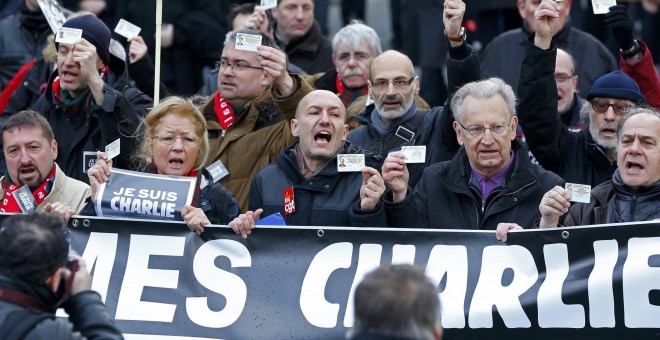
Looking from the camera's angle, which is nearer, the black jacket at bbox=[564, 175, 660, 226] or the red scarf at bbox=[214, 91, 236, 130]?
the black jacket at bbox=[564, 175, 660, 226]

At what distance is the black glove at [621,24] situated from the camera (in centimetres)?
870

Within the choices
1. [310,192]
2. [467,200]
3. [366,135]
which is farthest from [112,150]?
[467,200]

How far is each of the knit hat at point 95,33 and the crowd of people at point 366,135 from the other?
12 millimetres

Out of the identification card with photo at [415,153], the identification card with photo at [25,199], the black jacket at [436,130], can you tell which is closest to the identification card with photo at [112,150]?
the identification card with photo at [25,199]

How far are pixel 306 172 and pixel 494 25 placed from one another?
209 inches

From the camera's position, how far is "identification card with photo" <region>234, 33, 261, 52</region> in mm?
8414

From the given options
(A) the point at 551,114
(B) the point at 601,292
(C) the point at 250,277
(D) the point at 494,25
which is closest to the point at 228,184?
(C) the point at 250,277

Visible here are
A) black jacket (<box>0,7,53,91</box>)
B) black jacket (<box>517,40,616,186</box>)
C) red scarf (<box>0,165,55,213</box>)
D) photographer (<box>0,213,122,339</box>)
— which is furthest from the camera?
black jacket (<box>0,7,53,91</box>)

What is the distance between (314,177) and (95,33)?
2.34 m

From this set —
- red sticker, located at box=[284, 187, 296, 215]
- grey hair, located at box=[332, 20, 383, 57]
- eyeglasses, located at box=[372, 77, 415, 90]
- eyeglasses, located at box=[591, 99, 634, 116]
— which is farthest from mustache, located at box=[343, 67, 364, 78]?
red sticker, located at box=[284, 187, 296, 215]

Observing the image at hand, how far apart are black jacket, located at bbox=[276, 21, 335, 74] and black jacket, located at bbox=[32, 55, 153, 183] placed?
215 cm

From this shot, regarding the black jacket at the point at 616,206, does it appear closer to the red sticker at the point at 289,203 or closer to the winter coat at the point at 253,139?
Result: the red sticker at the point at 289,203

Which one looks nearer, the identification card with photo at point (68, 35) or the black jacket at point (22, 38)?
the identification card with photo at point (68, 35)

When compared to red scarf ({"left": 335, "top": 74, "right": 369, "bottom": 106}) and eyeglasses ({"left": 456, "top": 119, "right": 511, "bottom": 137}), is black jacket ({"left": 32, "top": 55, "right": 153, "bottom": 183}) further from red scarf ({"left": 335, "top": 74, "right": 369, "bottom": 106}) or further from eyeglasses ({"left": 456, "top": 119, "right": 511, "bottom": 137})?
eyeglasses ({"left": 456, "top": 119, "right": 511, "bottom": 137})
